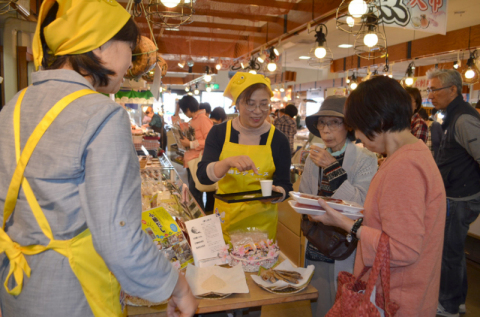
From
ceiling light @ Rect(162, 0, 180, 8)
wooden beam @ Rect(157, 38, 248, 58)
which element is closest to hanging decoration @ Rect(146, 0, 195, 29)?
ceiling light @ Rect(162, 0, 180, 8)

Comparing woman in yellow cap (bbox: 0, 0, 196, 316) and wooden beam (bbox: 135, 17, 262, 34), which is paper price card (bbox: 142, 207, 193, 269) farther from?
wooden beam (bbox: 135, 17, 262, 34)

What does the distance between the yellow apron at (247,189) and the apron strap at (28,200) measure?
4.73 feet

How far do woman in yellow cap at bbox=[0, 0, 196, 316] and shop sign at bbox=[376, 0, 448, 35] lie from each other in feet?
14.1

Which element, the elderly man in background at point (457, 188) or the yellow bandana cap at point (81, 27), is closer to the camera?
the yellow bandana cap at point (81, 27)

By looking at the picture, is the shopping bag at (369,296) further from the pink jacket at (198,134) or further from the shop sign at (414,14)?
the pink jacket at (198,134)

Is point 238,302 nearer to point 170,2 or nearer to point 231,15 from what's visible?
point 170,2

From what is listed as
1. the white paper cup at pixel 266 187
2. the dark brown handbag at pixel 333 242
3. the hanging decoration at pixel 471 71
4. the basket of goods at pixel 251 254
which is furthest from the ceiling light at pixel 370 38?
the hanging decoration at pixel 471 71

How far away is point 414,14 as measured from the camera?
180 inches

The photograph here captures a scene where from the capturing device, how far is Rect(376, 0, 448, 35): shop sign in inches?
176

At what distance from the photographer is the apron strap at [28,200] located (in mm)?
972

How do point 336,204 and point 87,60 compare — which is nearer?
point 87,60

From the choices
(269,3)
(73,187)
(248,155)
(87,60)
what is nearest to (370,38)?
(269,3)

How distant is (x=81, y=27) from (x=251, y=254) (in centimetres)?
137

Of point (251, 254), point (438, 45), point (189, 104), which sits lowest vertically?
point (251, 254)
